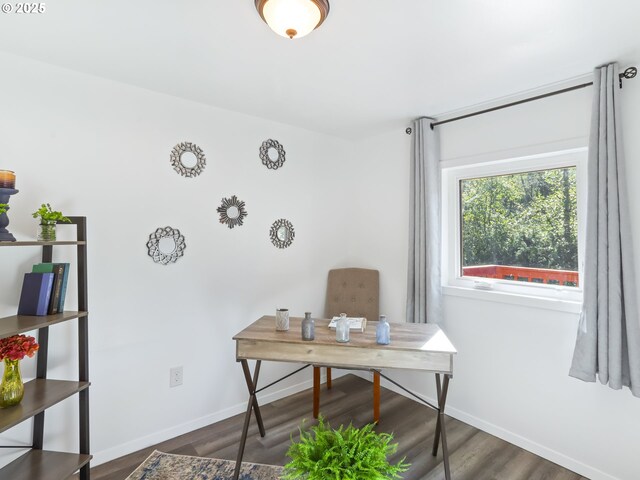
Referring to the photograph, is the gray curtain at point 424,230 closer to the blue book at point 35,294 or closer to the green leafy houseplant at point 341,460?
the green leafy houseplant at point 341,460

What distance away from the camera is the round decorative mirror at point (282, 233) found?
9.19 feet

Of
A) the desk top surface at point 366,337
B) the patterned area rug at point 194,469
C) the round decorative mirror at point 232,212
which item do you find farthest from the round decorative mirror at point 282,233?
the patterned area rug at point 194,469

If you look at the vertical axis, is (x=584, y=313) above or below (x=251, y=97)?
below

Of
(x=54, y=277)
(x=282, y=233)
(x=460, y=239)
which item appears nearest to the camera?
(x=54, y=277)

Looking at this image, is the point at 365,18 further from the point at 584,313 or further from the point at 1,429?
A: the point at 1,429

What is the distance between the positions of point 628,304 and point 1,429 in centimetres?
291

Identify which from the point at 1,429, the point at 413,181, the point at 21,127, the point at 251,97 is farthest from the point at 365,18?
the point at 1,429

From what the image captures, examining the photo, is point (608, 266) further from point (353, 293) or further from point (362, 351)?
point (353, 293)

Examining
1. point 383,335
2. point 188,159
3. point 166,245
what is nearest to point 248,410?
point 383,335

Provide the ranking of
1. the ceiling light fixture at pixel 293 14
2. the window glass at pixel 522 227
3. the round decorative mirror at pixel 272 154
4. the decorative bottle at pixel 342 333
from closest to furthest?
the ceiling light fixture at pixel 293 14 < the decorative bottle at pixel 342 333 < the window glass at pixel 522 227 < the round decorative mirror at pixel 272 154

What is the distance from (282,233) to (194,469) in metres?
1.72

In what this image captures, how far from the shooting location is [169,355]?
2.27m

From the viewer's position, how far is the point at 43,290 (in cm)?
166

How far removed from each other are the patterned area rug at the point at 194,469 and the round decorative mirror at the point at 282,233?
1562mm
